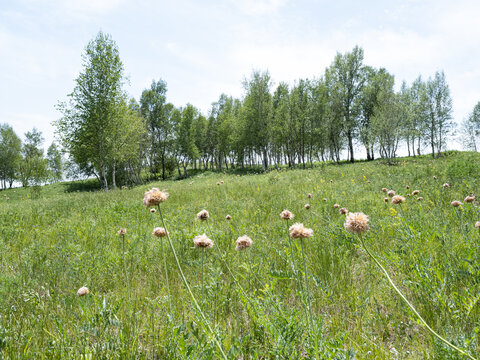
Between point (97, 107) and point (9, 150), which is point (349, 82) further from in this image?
point (9, 150)

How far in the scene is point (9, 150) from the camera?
1737 inches

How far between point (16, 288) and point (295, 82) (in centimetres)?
3828

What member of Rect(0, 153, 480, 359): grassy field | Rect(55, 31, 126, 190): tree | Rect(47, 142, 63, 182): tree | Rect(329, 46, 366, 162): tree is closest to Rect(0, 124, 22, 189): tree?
Rect(47, 142, 63, 182): tree

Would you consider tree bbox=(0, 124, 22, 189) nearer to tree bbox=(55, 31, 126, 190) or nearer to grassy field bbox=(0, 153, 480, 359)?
tree bbox=(55, 31, 126, 190)

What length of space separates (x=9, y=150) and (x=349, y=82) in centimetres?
6506

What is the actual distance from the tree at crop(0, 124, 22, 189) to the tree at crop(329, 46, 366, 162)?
201 feet

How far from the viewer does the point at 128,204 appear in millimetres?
6832

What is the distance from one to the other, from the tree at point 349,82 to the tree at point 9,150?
201ft

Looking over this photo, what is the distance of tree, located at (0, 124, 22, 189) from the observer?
43719 mm

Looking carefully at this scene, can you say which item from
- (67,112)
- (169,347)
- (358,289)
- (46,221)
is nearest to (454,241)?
(358,289)

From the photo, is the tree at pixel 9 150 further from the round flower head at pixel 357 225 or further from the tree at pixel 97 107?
the round flower head at pixel 357 225

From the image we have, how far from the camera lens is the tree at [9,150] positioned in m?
43.7

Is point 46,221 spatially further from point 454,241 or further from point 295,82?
point 295,82

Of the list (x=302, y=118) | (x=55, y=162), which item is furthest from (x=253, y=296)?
(x=55, y=162)
